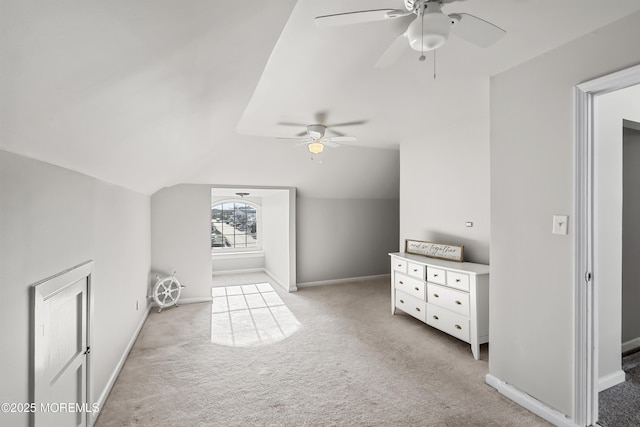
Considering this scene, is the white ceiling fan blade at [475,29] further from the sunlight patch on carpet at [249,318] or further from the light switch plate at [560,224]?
the sunlight patch on carpet at [249,318]

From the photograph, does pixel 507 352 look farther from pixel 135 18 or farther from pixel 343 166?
pixel 343 166

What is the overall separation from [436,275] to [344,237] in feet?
10.3

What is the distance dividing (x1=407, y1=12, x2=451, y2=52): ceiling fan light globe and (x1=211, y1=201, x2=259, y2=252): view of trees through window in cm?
674

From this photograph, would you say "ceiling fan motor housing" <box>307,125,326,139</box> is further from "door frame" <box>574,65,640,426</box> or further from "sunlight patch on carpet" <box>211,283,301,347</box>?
"sunlight patch on carpet" <box>211,283,301,347</box>

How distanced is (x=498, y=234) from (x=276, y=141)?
3.10m

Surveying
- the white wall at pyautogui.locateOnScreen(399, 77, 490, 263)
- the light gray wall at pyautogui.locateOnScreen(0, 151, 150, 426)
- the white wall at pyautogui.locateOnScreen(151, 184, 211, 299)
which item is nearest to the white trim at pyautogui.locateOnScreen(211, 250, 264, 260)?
the white wall at pyautogui.locateOnScreen(151, 184, 211, 299)

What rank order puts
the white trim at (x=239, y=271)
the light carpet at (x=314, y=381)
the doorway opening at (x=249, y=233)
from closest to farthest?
the light carpet at (x=314, y=381)
the doorway opening at (x=249, y=233)
the white trim at (x=239, y=271)

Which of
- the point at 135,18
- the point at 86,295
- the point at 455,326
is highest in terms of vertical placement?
the point at 135,18

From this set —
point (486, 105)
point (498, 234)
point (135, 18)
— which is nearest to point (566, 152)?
point (498, 234)

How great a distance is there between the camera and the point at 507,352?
2340 mm

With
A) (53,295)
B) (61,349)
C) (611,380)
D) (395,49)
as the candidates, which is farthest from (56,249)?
(611,380)

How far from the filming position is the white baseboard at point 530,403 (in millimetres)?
1975

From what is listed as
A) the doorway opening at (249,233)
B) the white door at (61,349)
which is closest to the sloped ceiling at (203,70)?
the white door at (61,349)

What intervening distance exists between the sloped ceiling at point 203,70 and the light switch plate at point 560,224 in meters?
1.12
